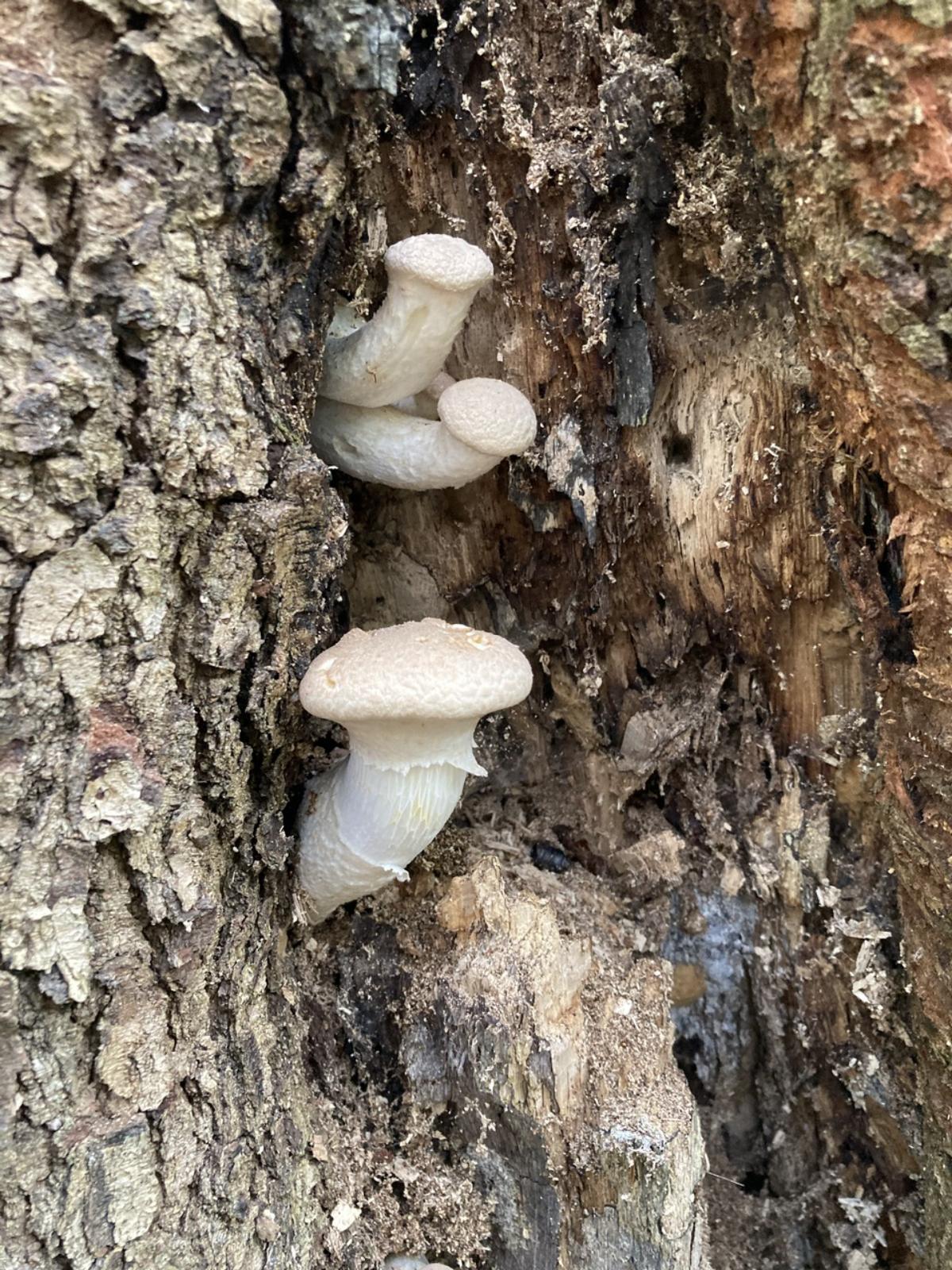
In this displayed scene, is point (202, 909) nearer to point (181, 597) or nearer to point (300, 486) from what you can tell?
point (181, 597)

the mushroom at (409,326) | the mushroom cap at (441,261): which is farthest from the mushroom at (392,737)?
the mushroom cap at (441,261)

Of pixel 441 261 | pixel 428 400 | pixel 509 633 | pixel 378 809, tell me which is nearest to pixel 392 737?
pixel 378 809

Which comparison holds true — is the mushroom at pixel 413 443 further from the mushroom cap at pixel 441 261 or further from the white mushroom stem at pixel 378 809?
the white mushroom stem at pixel 378 809

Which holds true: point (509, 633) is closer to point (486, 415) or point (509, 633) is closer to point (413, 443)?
point (413, 443)

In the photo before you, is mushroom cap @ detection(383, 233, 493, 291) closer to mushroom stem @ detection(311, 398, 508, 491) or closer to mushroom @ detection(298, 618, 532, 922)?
mushroom stem @ detection(311, 398, 508, 491)

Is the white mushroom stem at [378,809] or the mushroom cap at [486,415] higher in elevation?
the mushroom cap at [486,415]


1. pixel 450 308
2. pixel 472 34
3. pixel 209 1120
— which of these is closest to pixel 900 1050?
pixel 209 1120

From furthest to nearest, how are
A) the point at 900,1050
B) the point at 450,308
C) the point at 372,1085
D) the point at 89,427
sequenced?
the point at 900,1050 → the point at 372,1085 → the point at 450,308 → the point at 89,427
